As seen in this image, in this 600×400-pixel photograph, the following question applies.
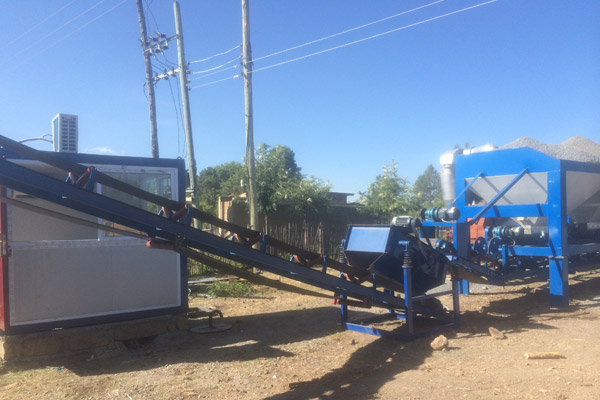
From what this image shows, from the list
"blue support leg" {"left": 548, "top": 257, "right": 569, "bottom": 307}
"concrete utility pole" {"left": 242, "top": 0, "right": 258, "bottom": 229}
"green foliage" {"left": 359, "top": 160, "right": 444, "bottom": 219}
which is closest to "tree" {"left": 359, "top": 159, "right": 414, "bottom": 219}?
"green foliage" {"left": 359, "top": 160, "right": 444, "bottom": 219}

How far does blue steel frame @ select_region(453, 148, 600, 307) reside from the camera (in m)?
8.45

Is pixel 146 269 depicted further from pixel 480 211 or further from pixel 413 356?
pixel 480 211

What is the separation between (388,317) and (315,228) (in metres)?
10.6

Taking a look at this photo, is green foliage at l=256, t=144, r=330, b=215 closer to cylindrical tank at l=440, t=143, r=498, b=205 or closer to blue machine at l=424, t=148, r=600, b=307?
cylindrical tank at l=440, t=143, r=498, b=205

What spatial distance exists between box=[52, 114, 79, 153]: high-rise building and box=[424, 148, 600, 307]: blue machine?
6174mm

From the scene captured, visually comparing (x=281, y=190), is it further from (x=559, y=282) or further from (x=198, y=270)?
(x=559, y=282)

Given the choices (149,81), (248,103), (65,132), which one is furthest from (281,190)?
(65,132)

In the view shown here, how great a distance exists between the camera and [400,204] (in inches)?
850

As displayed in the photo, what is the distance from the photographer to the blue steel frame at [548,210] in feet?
27.7

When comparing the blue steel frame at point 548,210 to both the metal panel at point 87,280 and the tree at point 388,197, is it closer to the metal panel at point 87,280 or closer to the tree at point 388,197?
the metal panel at point 87,280

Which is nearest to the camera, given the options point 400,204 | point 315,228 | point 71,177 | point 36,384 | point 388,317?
point 71,177

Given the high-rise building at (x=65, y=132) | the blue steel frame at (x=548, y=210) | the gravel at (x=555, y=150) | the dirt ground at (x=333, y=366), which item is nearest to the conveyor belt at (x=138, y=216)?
the dirt ground at (x=333, y=366)

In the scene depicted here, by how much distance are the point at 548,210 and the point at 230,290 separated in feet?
22.9

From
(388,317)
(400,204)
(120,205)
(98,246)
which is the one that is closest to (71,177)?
(120,205)
